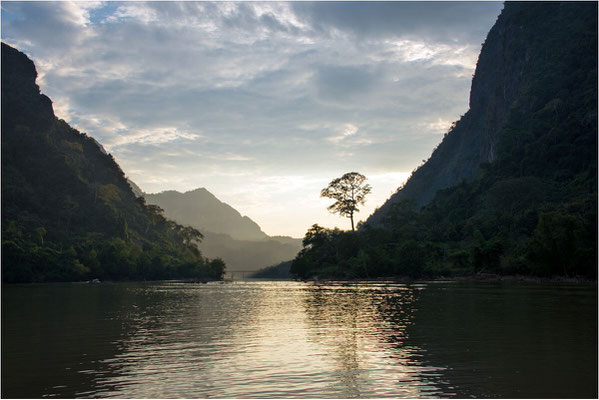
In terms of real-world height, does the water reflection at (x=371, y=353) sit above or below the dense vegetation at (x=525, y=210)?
below

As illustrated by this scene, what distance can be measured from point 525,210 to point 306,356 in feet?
367

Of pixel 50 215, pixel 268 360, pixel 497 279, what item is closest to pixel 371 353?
pixel 268 360

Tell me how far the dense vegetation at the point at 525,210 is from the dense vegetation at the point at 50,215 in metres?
55.9

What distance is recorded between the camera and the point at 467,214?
505ft

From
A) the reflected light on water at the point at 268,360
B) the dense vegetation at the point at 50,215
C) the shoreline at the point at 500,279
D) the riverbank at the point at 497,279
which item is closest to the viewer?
the reflected light on water at the point at 268,360

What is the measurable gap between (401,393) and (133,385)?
28.3 ft

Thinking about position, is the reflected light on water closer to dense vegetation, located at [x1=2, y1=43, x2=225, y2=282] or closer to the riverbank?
the riverbank

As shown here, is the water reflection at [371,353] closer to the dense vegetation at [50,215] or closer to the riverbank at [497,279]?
the riverbank at [497,279]

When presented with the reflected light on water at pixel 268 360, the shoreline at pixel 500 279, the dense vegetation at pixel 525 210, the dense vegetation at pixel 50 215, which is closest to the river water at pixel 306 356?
the reflected light on water at pixel 268 360

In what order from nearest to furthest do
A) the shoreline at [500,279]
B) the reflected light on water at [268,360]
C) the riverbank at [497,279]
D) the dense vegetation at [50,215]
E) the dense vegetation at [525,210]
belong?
1. the reflected light on water at [268,360]
2. the shoreline at [500,279]
3. the riverbank at [497,279]
4. the dense vegetation at [525,210]
5. the dense vegetation at [50,215]

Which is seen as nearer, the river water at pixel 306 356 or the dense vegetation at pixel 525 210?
the river water at pixel 306 356

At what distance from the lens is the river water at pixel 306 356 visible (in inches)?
592

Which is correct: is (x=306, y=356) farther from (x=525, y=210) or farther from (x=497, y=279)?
(x=525, y=210)

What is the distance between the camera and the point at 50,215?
15512 cm
